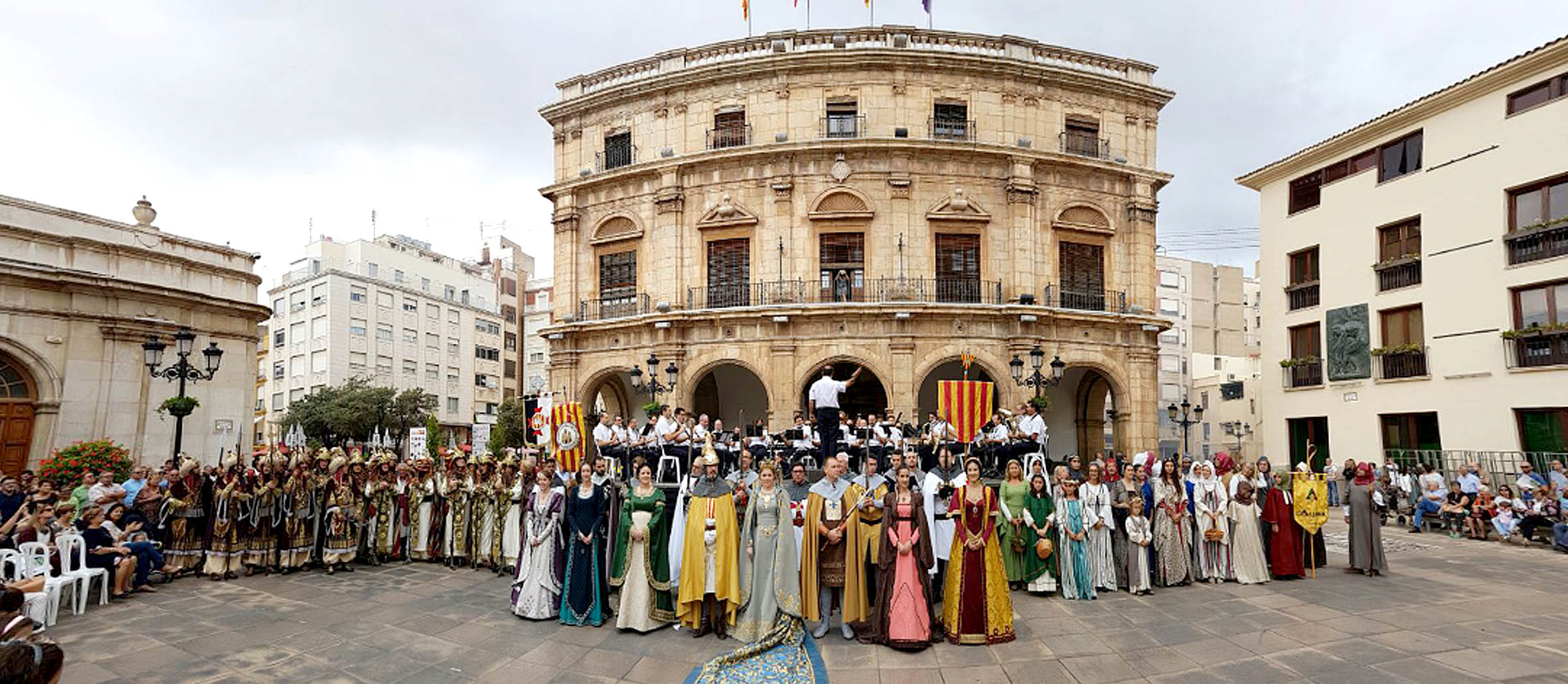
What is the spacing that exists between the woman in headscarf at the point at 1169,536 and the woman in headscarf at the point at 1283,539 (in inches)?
57.9

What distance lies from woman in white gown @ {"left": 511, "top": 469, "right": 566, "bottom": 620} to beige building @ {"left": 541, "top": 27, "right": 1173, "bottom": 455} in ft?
44.6

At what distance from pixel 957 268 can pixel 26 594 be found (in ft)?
67.5

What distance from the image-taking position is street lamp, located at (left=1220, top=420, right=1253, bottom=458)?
4147 cm

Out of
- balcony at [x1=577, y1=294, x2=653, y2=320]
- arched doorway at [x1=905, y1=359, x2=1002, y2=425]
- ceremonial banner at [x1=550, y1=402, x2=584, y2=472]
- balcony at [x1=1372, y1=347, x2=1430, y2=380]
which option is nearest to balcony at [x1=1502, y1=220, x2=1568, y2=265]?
balcony at [x1=1372, y1=347, x2=1430, y2=380]

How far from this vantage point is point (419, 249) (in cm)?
5825

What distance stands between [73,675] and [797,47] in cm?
2204

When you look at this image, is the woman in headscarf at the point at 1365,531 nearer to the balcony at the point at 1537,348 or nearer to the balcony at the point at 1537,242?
the balcony at the point at 1537,348

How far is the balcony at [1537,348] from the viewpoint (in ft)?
55.8

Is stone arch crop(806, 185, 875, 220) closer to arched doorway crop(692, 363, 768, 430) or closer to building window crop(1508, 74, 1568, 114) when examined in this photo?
arched doorway crop(692, 363, 768, 430)

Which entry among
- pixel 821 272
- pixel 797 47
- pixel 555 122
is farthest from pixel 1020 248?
pixel 555 122

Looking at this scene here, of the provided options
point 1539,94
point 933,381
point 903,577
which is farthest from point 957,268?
point 903,577

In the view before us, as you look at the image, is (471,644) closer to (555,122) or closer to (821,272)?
(821,272)

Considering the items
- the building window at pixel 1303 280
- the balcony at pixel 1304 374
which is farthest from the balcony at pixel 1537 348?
the building window at pixel 1303 280

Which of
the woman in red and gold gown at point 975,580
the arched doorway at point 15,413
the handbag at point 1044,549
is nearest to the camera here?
the woman in red and gold gown at point 975,580
